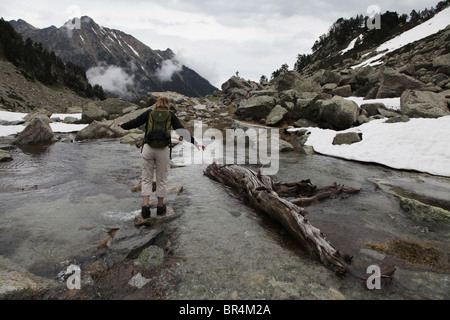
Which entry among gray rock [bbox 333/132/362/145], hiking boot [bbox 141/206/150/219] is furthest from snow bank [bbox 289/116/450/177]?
hiking boot [bbox 141/206/150/219]

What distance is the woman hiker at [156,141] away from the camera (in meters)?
6.16

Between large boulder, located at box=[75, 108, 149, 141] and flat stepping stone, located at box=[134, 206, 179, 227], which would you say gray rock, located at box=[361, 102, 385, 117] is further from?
large boulder, located at box=[75, 108, 149, 141]

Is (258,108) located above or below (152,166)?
above

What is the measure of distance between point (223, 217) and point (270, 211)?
138cm

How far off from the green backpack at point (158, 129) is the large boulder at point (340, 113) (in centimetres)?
1689

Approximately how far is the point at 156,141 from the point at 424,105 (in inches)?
736

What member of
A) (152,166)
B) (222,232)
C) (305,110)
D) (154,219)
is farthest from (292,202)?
(305,110)

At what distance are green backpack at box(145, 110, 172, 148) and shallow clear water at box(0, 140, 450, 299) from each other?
7.30ft

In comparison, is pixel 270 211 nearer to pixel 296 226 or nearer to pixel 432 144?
pixel 296 226

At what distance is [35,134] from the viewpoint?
19359 mm

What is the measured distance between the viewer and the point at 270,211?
6.80 metres

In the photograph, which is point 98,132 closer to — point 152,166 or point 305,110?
point 152,166
